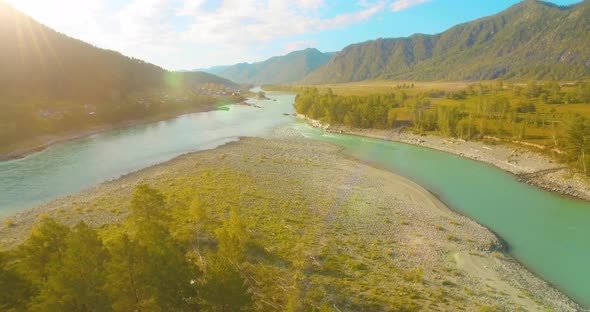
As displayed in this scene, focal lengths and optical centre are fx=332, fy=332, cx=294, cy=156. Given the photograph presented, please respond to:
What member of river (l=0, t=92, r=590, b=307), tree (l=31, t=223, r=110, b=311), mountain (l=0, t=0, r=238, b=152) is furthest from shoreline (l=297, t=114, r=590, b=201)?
mountain (l=0, t=0, r=238, b=152)

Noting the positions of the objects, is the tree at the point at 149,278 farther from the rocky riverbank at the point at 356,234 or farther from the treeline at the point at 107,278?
the rocky riverbank at the point at 356,234

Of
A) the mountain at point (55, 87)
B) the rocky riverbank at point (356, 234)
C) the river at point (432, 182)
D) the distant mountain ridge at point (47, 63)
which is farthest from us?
the distant mountain ridge at point (47, 63)

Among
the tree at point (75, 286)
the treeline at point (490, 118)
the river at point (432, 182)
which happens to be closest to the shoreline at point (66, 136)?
the river at point (432, 182)

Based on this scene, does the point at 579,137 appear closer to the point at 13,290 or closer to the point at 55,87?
the point at 13,290

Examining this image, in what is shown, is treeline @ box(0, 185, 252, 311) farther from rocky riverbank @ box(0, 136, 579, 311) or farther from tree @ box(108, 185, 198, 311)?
rocky riverbank @ box(0, 136, 579, 311)

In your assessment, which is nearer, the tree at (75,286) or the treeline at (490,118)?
the tree at (75,286)
